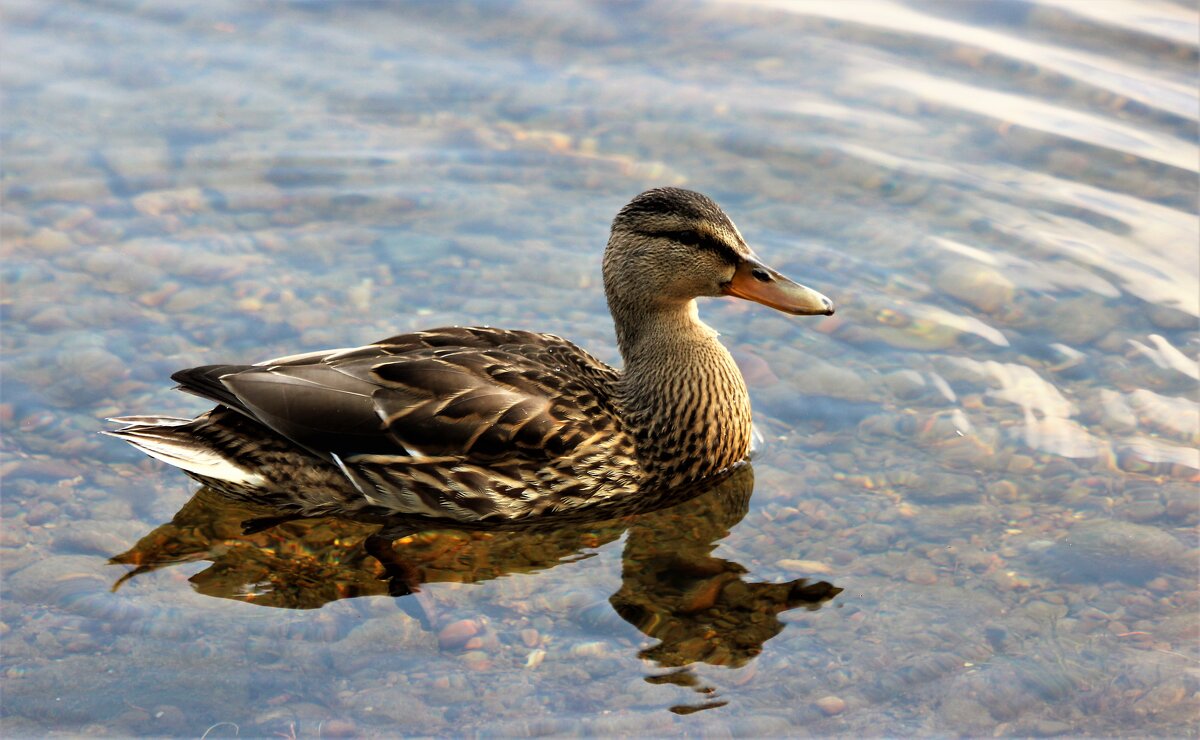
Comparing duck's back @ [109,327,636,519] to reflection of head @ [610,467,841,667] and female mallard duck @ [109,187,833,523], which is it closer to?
female mallard duck @ [109,187,833,523]

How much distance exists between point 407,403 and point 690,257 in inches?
65.8

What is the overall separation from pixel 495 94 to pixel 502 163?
90cm

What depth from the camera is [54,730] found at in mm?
6055

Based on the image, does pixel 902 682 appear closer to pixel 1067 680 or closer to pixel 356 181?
pixel 1067 680

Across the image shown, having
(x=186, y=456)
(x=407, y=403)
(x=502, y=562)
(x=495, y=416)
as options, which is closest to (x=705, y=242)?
(x=495, y=416)

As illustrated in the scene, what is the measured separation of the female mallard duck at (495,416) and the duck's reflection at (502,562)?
13cm

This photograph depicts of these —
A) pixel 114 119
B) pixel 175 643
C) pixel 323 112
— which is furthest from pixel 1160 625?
pixel 114 119

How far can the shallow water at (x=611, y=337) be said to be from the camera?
21.0 feet

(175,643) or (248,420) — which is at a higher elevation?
(248,420)

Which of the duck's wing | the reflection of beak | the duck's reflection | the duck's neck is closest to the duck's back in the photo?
the duck's wing

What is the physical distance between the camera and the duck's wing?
23.5ft

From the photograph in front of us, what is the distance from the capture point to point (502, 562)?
7.21m

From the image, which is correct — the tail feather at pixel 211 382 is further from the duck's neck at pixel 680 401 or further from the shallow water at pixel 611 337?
the duck's neck at pixel 680 401

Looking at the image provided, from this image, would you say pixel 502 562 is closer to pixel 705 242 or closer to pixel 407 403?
pixel 407 403
